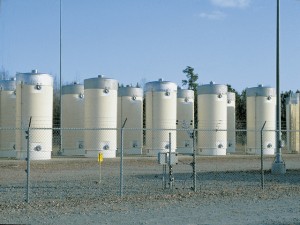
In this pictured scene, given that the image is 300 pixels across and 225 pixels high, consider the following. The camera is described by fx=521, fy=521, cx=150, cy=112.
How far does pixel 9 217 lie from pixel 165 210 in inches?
144

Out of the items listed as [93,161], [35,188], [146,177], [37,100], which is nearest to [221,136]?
[93,161]

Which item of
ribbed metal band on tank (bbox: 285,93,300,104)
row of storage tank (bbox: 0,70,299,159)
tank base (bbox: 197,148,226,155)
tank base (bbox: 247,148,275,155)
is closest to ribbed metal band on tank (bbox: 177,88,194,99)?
row of storage tank (bbox: 0,70,299,159)

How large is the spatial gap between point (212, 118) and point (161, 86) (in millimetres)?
4624

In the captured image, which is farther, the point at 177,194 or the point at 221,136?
the point at 221,136

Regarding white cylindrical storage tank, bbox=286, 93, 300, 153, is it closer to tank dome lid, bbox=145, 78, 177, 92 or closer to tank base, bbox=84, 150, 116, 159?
tank dome lid, bbox=145, 78, 177, 92

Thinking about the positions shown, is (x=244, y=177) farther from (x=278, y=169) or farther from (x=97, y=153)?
(x=97, y=153)

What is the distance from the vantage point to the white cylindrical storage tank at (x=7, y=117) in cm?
3284

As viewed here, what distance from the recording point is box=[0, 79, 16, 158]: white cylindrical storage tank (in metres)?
32.8

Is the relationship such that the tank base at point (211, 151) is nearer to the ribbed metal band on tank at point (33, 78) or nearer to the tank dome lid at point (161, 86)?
the tank dome lid at point (161, 86)

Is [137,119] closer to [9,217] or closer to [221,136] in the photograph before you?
[221,136]

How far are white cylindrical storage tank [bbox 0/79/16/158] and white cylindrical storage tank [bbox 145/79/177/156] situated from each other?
8.77 metres

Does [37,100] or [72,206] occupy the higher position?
[37,100]

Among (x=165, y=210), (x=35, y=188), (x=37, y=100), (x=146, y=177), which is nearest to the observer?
(x=165, y=210)

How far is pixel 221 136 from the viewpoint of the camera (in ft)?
120
